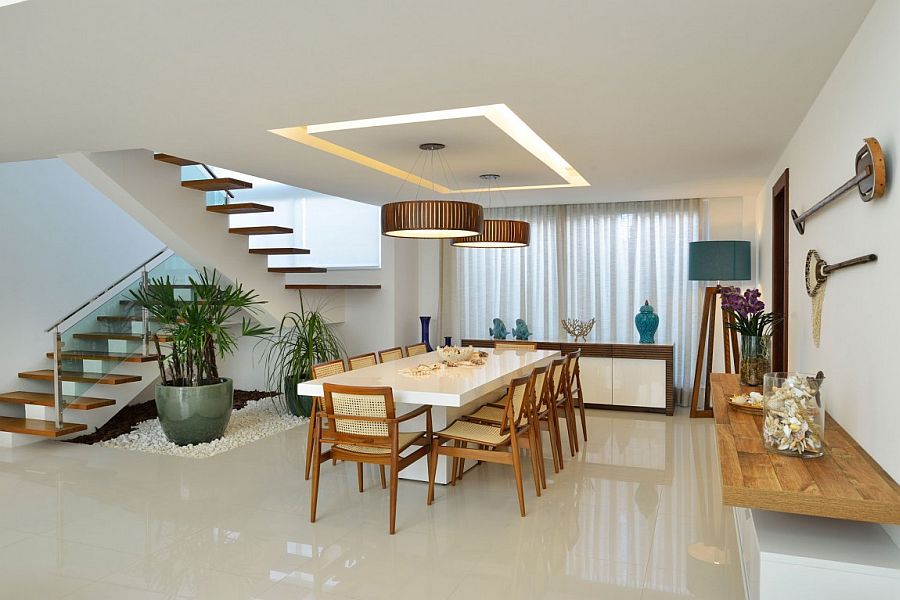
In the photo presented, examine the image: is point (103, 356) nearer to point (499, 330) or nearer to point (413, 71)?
point (499, 330)

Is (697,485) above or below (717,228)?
below

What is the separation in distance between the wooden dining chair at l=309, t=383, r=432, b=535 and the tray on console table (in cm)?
177

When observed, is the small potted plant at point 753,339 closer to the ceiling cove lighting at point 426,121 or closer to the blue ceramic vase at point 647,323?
the ceiling cove lighting at point 426,121

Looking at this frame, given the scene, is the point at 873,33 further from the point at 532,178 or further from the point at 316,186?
the point at 316,186

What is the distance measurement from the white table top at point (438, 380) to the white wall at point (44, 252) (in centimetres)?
380

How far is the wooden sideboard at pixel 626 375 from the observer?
23.0ft


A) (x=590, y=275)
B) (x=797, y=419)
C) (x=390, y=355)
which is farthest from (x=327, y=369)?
(x=590, y=275)

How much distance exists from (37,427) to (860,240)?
6.08 m

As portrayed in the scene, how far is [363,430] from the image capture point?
377 cm

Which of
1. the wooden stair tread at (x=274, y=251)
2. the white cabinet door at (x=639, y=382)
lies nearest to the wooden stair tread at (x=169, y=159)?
the wooden stair tread at (x=274, y=251)

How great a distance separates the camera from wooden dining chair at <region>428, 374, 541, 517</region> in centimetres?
393

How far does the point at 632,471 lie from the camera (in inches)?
191

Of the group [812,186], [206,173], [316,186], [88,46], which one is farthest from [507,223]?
[88,46]

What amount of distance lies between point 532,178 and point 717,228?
8.56 feet
